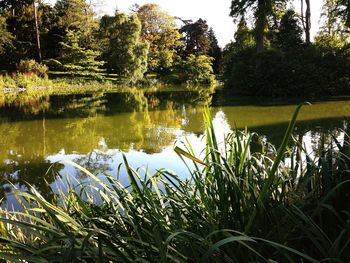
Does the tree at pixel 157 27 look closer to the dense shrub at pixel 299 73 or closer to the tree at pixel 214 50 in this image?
the tree at pixel 214 50

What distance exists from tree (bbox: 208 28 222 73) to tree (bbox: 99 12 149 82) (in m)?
15.2

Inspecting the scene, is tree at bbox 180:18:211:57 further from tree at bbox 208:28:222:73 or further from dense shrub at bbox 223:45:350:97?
dense shrub at bbox 223:45:350:97

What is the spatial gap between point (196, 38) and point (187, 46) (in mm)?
1505

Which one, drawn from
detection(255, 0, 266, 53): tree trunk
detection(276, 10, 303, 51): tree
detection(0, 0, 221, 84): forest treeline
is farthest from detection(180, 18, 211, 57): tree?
detection(255, 0, 266, 53): tree trunk

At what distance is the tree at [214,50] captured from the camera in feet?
140

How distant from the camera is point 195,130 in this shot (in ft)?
25.2

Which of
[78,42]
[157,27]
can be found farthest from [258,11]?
[157,27]

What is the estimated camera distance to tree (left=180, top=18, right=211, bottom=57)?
42.5 metres

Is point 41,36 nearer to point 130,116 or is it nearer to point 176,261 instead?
point 130,116

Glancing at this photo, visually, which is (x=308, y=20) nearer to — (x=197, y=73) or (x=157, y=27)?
(x=197, y=73)

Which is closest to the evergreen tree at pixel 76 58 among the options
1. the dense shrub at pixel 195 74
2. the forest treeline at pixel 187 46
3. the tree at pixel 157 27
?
the forest treeline at pixel 187 46

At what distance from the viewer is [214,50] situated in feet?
144

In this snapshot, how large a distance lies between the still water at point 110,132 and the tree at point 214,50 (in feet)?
104

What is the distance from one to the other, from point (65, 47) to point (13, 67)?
12.3 feet
